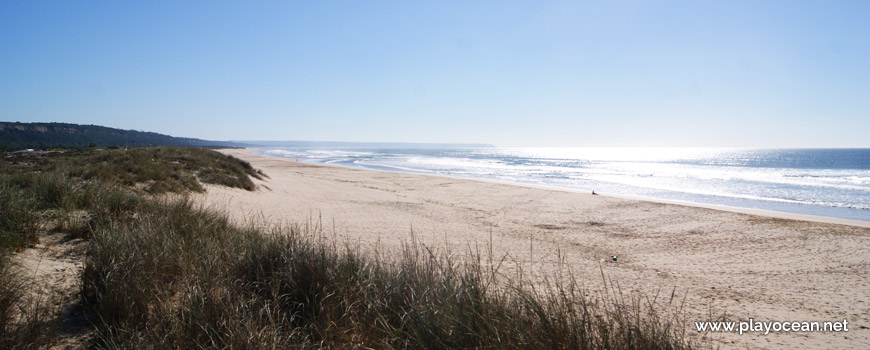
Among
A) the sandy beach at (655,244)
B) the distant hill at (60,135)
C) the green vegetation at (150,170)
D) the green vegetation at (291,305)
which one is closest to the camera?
the green vegetation at (291,305)

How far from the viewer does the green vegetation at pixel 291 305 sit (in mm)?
2508

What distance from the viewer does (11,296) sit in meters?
2.73

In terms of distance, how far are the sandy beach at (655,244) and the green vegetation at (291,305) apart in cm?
57

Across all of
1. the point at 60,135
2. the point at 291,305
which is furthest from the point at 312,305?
the point at 60,135

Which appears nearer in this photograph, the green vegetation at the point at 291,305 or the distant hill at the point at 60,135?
the green vegetation at the point at 291,305

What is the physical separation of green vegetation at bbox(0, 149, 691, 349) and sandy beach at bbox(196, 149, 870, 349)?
571mm

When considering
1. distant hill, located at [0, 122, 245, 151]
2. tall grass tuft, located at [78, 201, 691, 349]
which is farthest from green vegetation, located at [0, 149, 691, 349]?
distant hill, located at [0, 122, 245, 151]

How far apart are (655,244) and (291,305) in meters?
9.38

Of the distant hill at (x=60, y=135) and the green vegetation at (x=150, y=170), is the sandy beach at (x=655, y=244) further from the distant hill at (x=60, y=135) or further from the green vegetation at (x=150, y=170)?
the distant hill at (x=60, y=135)

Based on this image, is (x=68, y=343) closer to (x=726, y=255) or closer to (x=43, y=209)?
(x=43, y=209)

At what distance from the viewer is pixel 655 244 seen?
384 inches

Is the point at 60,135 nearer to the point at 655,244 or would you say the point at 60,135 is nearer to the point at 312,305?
the point at 312,305

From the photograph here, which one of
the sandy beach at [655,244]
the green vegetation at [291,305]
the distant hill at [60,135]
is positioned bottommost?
the sandy beach at [655,244]

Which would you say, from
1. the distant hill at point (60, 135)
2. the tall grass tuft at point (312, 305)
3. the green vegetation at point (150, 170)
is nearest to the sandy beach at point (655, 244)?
the tall grass tuft at point (312, 305)
